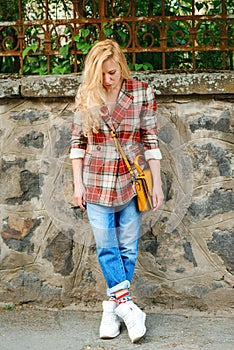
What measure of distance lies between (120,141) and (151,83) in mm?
518

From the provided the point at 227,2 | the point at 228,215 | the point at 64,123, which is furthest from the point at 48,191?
the point at 227,2

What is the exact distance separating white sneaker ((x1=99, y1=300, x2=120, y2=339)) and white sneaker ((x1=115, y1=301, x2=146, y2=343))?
5 cm

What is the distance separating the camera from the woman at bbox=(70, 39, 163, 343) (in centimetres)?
345

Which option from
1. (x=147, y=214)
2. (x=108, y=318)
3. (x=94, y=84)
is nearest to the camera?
(x=94, y=84)

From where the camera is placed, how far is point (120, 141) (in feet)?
11.5

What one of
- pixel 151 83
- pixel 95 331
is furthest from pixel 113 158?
pixel 95 331

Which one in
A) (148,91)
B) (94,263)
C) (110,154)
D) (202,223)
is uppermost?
(148,91)

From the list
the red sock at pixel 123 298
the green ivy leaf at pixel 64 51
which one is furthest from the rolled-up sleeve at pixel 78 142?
the red sock at pixel 123 298

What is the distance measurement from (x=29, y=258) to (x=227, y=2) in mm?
2048

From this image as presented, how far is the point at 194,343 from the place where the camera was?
347cm

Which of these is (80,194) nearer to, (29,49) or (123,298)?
(123,298)

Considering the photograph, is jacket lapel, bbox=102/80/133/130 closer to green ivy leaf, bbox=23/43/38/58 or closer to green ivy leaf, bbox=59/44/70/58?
green ivy leaf, bbox=59/44/70/58

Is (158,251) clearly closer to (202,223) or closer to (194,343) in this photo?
(202,223)

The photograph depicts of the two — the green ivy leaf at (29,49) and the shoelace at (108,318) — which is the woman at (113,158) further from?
the green ivy leaf at (29,49)
